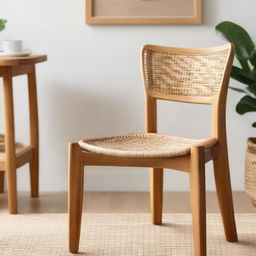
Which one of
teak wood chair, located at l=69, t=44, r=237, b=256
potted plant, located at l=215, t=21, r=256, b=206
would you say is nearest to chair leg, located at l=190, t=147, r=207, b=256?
teak wood chair, located at l=69, t=44, r=237, b=256

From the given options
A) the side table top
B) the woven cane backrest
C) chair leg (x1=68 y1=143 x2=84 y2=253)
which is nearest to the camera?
chair leg (x1=68 y1=143 x2=84 y2=253)

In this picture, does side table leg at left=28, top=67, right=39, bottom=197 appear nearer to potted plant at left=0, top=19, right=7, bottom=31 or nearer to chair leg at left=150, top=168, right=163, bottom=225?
potted plant at left=0, top=19, right=7, bottom=31

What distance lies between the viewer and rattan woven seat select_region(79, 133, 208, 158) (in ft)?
7.02

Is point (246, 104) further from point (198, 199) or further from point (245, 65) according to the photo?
point (198, 199)

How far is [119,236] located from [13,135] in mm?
688

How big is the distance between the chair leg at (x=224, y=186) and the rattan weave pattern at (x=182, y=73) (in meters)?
0.26

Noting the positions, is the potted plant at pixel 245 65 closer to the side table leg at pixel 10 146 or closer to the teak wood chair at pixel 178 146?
the teak wood chair at pixel 178 146

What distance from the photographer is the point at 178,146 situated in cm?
232

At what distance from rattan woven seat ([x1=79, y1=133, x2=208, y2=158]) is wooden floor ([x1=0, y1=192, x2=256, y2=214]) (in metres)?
0.55

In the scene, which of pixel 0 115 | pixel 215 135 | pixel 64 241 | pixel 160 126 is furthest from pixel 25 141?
pixel 215 135

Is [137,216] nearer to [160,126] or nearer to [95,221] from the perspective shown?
[95,221]

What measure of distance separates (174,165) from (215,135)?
0.27 meters

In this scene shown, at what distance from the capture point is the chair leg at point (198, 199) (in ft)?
6.91

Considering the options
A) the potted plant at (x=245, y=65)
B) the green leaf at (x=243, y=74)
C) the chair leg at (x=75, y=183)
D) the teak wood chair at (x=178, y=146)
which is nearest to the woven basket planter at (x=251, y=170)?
the potted plant at (x=245, y=65)
